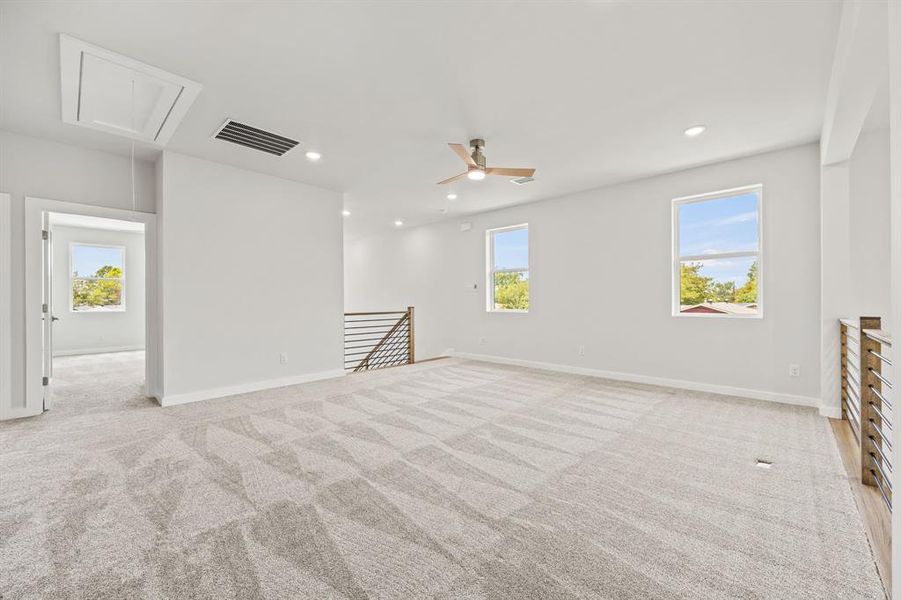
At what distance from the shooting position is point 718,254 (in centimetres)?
449

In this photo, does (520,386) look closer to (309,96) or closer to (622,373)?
(622,373)

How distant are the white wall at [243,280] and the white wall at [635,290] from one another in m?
2.56

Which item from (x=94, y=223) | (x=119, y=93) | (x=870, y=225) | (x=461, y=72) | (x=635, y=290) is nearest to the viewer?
(x=461, y=72)

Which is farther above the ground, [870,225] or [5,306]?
[870,225]

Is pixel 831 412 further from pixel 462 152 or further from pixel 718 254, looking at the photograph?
pixel 462 152

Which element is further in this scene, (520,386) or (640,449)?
(520,386)

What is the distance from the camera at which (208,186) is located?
429 cm

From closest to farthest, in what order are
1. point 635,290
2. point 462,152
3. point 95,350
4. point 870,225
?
point 462,152 < point 870,225 < point 635,290 < point 95,350

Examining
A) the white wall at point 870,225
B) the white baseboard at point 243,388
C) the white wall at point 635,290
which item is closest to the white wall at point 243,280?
the white baseboard at point 243,388

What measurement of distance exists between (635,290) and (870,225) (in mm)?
2179

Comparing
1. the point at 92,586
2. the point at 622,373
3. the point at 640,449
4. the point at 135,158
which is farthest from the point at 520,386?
the point at 135,158

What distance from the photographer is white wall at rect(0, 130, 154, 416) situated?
141 inches

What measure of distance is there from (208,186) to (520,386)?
172 inches

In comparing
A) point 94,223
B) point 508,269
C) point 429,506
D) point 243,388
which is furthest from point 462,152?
point 94,223
